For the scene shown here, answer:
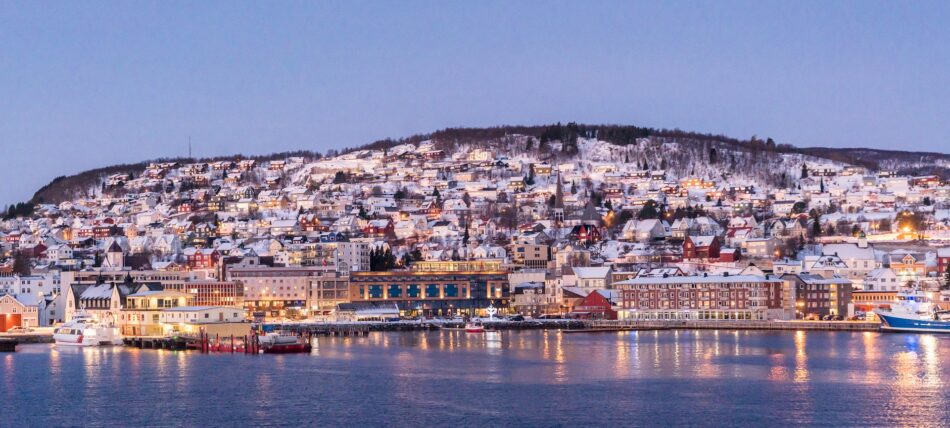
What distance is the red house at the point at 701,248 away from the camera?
79.2m

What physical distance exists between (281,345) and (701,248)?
42407mm

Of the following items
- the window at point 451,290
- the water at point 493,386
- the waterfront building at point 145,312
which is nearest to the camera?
the water at point 493,386

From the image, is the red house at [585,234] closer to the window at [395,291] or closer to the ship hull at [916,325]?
the window at [395,291]

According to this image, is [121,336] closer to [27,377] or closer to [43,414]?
[27,377]

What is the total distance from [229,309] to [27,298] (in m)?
14.9

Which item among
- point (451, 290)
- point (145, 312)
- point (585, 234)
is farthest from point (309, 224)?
point (145, 312)

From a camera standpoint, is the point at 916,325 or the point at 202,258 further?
the point at 202,258

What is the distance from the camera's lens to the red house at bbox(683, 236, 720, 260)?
7925cm

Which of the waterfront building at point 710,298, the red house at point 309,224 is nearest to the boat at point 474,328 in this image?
the waterfront building at point 710,298

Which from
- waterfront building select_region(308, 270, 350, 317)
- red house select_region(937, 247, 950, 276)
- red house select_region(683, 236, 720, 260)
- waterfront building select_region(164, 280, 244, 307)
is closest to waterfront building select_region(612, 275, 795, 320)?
waterfront building select_region(308, 270, 350, 317)

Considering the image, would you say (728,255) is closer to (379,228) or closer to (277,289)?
(277,289)

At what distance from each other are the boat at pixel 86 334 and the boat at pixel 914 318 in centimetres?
3096

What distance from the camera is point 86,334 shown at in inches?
1834

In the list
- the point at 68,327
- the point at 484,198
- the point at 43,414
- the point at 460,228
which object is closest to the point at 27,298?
the point at 68,327
